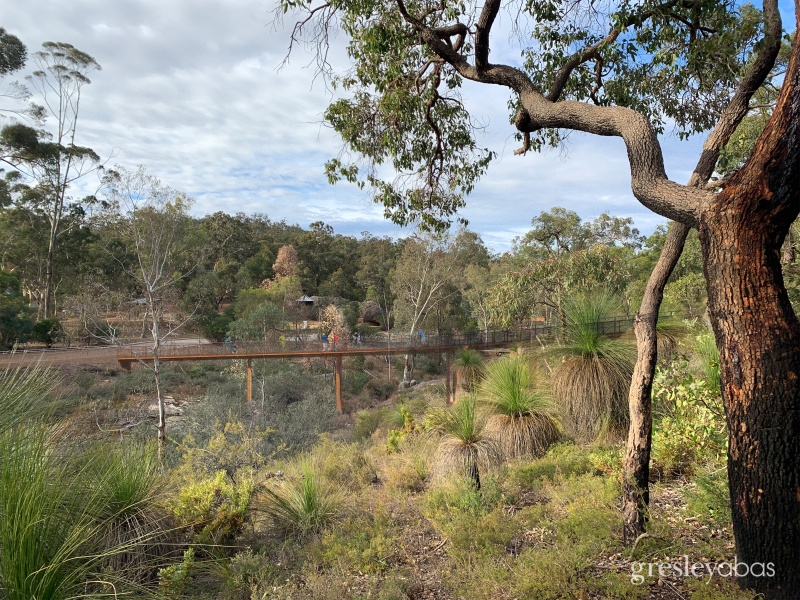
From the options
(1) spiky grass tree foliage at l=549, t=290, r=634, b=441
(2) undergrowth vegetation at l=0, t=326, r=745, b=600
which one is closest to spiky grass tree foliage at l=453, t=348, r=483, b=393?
(1) spiky grass tree foliage at l=549, t=290, r=634, b=441

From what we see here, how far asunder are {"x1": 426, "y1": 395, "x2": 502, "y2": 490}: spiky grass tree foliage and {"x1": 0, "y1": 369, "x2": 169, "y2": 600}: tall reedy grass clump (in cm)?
346

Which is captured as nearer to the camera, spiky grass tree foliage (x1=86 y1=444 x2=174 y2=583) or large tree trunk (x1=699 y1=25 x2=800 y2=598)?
large tree trunk (x1=699 y1=25 x2=800 y2=598)

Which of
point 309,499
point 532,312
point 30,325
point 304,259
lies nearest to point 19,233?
point 30,325

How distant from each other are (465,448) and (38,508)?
4066mm

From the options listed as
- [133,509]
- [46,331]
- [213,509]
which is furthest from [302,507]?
[46,331]

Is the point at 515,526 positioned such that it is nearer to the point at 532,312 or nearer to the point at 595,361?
the point at 595,361

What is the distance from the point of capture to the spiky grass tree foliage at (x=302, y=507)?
4262mm

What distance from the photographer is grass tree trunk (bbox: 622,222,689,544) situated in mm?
3158

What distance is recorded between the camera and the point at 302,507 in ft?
14.3

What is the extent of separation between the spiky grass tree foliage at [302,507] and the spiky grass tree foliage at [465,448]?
1203 millimetres

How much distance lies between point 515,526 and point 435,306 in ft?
75.1

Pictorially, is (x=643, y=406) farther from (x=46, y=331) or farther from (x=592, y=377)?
(x=46, y=331)

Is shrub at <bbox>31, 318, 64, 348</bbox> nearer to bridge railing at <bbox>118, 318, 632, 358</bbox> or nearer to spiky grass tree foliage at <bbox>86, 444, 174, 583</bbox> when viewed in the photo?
bridge railing at <bbox>118, 318, 632, 358</bbox>

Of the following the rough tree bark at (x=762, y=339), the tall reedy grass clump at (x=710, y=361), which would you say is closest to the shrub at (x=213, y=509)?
the rough tree bark at (x=762, y=339)
